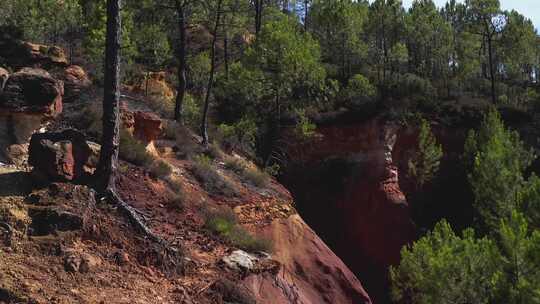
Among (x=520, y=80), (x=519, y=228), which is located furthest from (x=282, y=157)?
(x=520, y=80)

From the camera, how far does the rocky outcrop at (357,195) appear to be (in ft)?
105

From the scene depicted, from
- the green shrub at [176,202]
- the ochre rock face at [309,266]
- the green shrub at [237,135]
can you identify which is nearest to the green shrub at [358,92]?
the green shrub at [237,135]

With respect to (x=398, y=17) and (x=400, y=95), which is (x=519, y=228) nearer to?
(x=400, y=95)

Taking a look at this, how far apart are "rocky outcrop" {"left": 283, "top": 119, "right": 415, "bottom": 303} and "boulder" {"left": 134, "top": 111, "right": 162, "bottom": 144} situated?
17197 millimetres

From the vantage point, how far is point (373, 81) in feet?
148

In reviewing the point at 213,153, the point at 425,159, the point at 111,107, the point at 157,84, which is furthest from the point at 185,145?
the point at 425,159

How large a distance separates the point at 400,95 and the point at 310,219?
10577mm

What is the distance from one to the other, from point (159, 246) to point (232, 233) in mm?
2926

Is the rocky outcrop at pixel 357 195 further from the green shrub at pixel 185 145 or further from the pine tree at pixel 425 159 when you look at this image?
the green shrub at pixel 185 145

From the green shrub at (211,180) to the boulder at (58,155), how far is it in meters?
5.51

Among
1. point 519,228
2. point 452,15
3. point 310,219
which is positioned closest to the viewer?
point 519,228

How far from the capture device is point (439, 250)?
19.3 metres

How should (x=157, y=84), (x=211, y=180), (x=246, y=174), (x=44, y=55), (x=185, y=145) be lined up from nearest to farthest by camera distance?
(x=211, y=180)
(x=185, y=145)
(x=246, y=174)
(x=44, y=55)
(x=157, y=84)

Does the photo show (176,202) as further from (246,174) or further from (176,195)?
(246,174)
